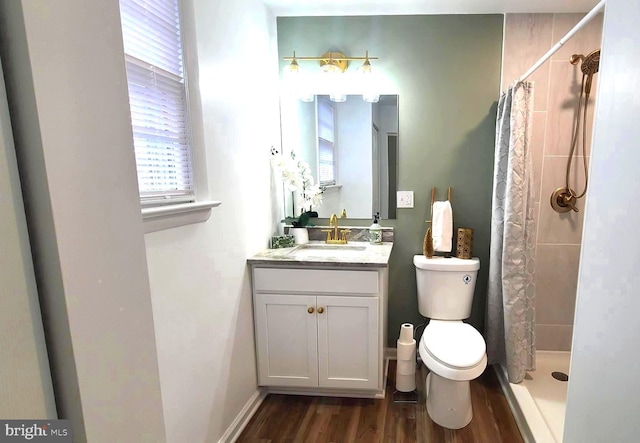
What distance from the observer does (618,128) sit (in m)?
0.84

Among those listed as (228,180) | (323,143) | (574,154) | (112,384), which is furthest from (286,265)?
(574,154)

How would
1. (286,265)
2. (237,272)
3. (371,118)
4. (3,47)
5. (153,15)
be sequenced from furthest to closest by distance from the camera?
(371,118) < (286,265) < (237,272) < (153,15) < (3,47)

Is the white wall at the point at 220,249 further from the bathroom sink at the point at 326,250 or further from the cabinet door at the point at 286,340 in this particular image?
the bathroom sink at the point at 326,250

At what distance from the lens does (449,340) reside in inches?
73.5

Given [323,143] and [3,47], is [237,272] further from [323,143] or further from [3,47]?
[3,47]

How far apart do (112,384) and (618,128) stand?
4.01 feet

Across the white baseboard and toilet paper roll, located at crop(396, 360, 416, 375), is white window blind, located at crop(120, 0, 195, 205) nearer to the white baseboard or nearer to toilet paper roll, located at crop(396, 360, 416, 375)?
the white baseboard

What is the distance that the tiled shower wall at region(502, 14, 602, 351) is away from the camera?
2105mm

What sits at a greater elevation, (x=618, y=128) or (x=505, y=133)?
(x=505, y=133)

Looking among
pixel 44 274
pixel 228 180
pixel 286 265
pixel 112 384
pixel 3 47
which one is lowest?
pixel 286 265

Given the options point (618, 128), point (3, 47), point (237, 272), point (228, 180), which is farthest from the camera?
point (237, 272)

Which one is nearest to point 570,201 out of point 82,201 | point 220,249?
point 220,249

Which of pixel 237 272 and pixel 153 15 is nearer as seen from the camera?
pixel 153 15

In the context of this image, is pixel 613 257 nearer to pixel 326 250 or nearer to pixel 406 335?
pixel 406 335
